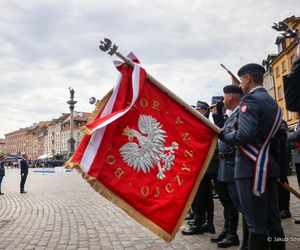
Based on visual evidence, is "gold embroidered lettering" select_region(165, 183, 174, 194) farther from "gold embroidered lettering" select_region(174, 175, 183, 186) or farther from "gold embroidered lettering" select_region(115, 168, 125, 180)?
"gold embroidered lettering" select_region(115, 168, 125, 180)

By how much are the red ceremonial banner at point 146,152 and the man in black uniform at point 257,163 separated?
1.78 feet

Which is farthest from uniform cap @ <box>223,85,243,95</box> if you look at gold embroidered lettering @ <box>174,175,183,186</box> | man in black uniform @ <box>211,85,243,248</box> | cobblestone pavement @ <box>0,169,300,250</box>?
cobblestone pavement @ <box>0,169,300,250</box>

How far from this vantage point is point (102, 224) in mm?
6445

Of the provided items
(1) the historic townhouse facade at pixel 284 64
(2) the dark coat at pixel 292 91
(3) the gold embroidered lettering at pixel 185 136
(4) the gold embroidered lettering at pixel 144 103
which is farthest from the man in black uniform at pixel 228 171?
(1) the historic townhouse facade at pixel 284 64

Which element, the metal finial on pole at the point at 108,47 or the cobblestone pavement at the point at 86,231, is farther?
the cobblestone pavement at the point at 86,231

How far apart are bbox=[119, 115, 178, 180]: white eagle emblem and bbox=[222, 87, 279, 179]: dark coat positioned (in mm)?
723

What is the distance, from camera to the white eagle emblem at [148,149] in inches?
140

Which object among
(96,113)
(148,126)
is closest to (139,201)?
(148,126)

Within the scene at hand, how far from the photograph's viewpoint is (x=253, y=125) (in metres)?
3.03

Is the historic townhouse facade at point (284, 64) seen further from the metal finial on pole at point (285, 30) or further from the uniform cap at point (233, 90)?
the metal finial on pole at point (285, 30)

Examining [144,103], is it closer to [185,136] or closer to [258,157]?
[185,136]

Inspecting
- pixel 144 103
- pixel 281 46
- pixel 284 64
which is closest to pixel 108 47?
pixel 144 103

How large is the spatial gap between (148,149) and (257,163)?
1.10 metres

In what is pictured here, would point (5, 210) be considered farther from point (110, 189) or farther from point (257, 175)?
point (257, 175)
